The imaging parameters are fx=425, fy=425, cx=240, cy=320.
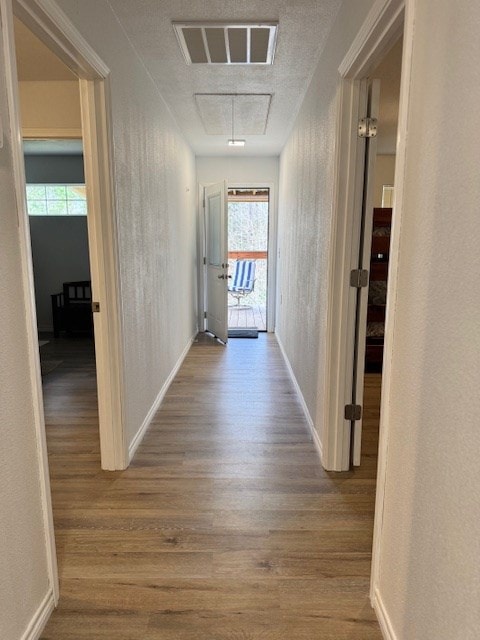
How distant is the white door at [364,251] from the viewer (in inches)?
82.7

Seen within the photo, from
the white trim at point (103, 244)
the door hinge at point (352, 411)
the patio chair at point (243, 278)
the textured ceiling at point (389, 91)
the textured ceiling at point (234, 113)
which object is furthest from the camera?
the patio chair at point (243, 278)

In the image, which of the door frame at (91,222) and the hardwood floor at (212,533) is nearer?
the door frame at (91,222)

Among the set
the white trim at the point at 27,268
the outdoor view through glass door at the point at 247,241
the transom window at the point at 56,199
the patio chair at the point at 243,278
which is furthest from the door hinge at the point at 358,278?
the outdoor view through glass door at the point at 247,241

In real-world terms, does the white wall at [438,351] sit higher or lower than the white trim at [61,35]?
lower

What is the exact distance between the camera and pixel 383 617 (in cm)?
142

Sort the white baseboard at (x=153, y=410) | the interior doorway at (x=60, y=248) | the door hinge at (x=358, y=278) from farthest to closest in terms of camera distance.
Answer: the interior doorway at (x=60, y=248)
the white baseboard at (x=153, y=410)
the door hinge at (x=358, y=278)

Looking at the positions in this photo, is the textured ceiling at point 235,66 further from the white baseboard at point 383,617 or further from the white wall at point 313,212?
the white baseboard at point 383,617

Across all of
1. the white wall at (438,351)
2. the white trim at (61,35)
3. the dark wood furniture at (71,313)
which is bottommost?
the dark wood furniture at (71,313)

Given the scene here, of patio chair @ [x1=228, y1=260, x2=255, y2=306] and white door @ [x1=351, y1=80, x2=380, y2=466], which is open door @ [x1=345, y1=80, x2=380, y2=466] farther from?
patio chair @ [x1=228, y1=260, x2=255, y2=306]

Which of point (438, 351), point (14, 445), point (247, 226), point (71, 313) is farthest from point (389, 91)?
point (247, 226)

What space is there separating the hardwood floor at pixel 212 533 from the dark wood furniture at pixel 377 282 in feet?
4.12

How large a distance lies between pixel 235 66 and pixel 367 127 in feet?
4.00

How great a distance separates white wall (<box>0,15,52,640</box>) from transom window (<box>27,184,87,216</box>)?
519 centimetres

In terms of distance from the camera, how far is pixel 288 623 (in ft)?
4.79
